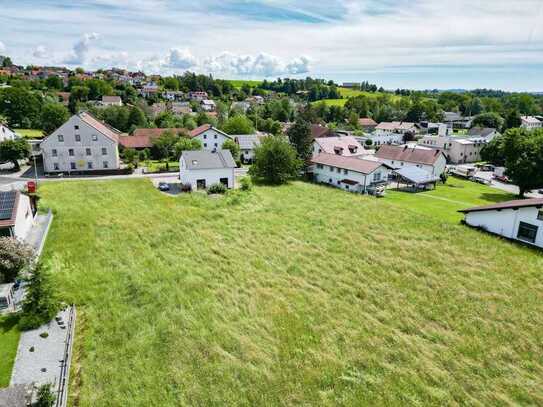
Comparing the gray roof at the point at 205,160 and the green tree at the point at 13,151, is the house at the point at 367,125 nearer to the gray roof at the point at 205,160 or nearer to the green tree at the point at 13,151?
the gray roof at the point at 205,160

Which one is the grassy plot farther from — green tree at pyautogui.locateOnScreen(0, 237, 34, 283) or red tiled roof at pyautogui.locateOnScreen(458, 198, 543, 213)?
green tree at pyautogui.locateOnScreen(0, 237, 34, 283)

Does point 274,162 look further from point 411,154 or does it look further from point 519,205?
point 519,205

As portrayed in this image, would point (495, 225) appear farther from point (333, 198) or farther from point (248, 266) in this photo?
point (248, 266)

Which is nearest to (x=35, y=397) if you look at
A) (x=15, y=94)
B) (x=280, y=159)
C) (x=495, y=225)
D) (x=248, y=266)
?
(x=248, y=266)

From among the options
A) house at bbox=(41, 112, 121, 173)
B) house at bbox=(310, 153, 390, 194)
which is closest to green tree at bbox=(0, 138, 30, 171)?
house at bbox=(41, 112, 121, 173)

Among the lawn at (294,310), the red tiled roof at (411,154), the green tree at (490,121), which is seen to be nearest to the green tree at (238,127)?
the red tiled roof at (411,154)

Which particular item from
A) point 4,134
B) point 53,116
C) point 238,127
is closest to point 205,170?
point 238,127
